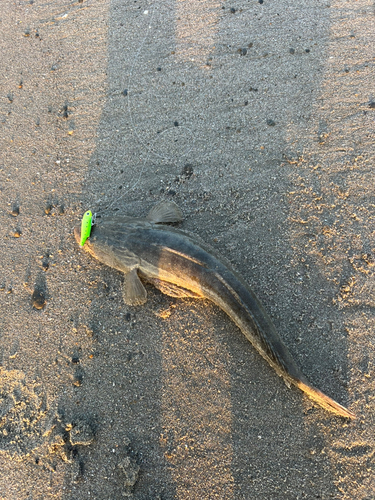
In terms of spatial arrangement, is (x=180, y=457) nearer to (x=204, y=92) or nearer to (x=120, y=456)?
(x=120, y=456)

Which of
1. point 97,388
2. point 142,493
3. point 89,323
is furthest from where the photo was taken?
point 89,323

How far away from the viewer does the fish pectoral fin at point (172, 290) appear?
3555 mm

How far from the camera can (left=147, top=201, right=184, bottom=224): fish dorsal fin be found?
3869 millimetres

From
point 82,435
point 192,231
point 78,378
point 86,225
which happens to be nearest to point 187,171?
point 192,231

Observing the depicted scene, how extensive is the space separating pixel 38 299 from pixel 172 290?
156 cm

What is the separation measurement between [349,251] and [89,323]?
2976mm

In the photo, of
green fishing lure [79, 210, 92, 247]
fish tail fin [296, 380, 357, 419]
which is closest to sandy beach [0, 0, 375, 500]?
fish tail fin [296, 380, 357, 419]

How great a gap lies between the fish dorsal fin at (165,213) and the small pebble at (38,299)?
1.51m

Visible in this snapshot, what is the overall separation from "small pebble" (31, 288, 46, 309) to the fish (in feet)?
2.41

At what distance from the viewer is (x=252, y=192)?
403 cm

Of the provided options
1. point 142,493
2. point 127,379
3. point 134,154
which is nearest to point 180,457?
point 142,493

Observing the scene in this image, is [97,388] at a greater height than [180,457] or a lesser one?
greater

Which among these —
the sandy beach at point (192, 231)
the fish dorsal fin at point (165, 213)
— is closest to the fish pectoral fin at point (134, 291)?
the sandy beach at point (192, 231)

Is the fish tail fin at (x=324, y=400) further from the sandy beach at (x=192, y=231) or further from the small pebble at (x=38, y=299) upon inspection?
the small pebble at (x=38, y=299)
